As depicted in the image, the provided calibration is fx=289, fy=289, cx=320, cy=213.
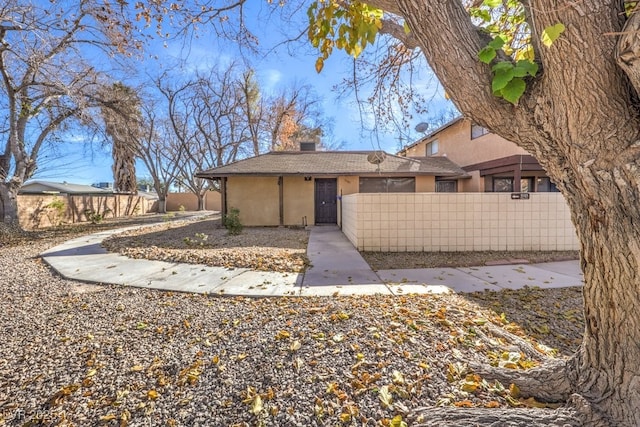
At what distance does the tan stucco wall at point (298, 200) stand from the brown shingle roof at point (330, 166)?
716 millimetres

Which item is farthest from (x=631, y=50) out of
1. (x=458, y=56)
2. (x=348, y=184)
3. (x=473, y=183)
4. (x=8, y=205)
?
(x=8, y=205)

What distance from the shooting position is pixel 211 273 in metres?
5.49

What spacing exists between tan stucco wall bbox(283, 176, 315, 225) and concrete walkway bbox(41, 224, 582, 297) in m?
6.64

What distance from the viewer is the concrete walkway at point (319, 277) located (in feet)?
15.0

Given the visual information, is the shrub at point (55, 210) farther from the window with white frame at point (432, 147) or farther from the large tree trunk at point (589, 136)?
the window with white frame at point (432, 147)

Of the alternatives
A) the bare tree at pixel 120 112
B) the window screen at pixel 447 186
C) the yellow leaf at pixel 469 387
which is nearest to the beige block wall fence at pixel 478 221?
the yellow leaf at pixel 469 387

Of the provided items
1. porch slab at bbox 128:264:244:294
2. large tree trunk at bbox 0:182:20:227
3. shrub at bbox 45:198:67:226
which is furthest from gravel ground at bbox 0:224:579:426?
shrub at bbox 45:198:67:226

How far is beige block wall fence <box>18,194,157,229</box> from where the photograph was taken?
1315 centimetres

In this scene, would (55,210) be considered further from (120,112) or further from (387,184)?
(387,184)

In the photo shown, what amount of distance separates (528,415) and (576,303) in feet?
10.6

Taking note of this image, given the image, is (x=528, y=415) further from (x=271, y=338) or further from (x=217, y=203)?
(x=217, y=203)

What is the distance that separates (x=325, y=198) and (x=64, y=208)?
545 inches

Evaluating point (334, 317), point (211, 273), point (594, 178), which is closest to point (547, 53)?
point (594, 178)

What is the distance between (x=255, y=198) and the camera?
13203mm
